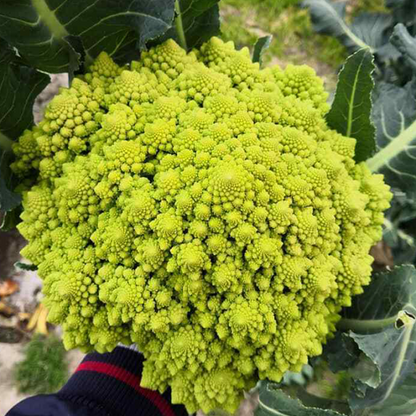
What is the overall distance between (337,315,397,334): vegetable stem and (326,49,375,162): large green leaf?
481 mm

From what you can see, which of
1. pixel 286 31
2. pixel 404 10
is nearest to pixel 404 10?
pixel 404 10

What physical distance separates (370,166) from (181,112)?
0.70 metres

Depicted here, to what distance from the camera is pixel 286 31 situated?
7.82ft

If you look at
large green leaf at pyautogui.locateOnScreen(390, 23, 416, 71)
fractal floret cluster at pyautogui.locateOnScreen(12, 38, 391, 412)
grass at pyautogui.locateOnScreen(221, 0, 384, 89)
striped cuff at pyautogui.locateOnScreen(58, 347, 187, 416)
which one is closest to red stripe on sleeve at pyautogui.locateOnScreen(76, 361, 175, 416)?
striped cuff at pyautogui.locateOnScreen(58, 347, 187, 416)

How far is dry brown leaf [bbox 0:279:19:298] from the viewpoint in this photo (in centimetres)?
199

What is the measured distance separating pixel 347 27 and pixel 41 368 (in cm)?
207

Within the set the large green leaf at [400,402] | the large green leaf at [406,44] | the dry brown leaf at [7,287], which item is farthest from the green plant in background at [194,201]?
the dry brown leaf at [7,287]

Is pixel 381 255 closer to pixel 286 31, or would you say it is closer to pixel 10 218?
pixel 286 31

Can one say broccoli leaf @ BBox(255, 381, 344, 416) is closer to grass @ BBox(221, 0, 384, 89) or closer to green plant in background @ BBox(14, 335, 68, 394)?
green plant in background @ BBox(14, 335, 68, 394)

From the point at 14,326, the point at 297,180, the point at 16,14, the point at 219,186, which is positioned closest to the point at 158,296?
the point at 219,186

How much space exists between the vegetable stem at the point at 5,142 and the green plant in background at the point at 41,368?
1.16 metres

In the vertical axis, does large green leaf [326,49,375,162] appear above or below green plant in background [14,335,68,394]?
above

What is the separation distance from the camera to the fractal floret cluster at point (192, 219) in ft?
3.36

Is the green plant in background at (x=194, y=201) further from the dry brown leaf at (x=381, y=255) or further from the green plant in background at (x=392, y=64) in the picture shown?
the dry brown leaf at (x=381, y=255)
